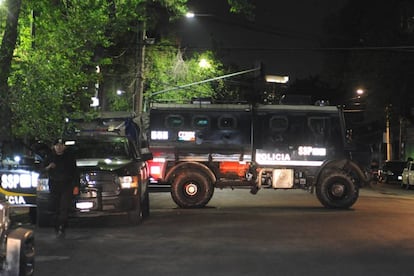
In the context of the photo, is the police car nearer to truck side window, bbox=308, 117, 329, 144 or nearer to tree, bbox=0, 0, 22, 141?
tree, bbox=0, 0, 22, 141

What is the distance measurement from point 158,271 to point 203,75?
31900 mm

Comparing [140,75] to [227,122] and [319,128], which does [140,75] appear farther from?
[319,128]

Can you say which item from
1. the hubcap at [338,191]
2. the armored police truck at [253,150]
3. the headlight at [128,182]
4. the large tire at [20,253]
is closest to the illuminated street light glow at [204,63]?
the armored police truck at [253,150]

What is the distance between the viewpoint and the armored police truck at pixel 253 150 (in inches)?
666

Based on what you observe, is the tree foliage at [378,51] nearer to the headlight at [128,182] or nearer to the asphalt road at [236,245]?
the asphalt road at [236,245]

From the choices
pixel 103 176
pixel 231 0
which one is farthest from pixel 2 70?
pixel 231 0

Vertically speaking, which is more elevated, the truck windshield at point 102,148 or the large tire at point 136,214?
the truck windshield at point 102,148

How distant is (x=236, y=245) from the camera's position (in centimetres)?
1021

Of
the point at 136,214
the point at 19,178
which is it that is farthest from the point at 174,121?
the point at 19,178

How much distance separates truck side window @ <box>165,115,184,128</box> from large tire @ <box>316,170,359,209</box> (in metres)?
4.38

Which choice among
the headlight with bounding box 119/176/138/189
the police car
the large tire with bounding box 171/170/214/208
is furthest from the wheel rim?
the police car

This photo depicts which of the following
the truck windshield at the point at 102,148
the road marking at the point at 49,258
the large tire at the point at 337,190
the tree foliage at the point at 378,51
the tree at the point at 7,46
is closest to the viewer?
the road marking at the point at 49,258

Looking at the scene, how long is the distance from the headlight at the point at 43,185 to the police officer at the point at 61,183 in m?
0.65

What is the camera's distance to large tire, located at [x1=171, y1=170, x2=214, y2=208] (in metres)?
16.8
